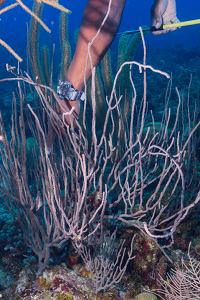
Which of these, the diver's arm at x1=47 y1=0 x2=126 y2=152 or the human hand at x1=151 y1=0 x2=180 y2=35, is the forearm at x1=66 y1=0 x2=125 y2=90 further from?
the human hand at x1=151 y1=0 x2=180 y2=35

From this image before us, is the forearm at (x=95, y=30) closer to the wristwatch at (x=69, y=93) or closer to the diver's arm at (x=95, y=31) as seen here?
the diver's arm at (x=95, y=31)

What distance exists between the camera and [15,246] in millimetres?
1894

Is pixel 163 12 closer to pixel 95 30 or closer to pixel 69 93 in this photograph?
pixel 95 30

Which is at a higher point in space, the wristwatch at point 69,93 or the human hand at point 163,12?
the human hand at point 163,12

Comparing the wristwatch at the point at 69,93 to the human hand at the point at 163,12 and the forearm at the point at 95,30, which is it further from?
the human hand at the point at 163,12

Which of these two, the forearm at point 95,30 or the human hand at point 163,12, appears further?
the human hand at point 163,12

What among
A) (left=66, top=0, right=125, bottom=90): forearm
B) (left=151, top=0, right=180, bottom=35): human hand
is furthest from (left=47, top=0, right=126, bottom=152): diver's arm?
(left=151, top=0, right=180, bottom=35): human hand

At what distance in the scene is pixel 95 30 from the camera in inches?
76.7

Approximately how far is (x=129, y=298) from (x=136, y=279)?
0.20m

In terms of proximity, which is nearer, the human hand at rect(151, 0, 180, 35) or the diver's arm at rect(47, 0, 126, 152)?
the diver's arm at rect(47, 0, 126, 152)

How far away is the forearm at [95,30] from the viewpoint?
1.90 meters

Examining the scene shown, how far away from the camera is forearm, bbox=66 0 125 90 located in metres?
1.90

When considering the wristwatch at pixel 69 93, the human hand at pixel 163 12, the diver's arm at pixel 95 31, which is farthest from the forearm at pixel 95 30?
the human hand at pixel 163 12

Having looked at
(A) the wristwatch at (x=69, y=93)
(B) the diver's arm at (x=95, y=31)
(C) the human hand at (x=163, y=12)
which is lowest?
(A) the wristwatch at (x=69, y=93)
